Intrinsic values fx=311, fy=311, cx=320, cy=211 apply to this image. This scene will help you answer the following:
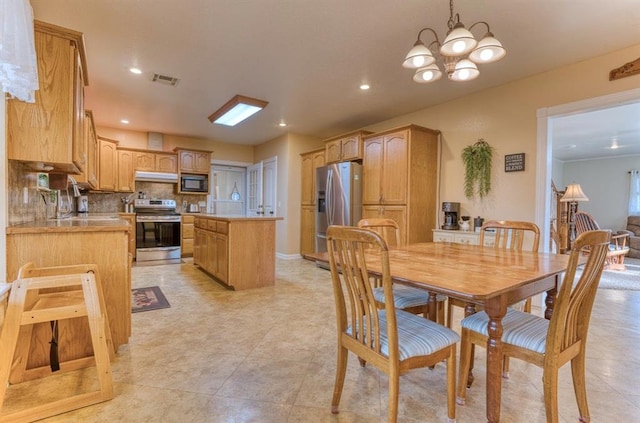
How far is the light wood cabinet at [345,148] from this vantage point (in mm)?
4746

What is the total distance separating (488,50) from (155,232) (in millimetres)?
5682

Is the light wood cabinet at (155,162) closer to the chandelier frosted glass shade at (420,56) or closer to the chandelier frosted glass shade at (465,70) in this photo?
the chandelier frosted glass shade at (420,56)

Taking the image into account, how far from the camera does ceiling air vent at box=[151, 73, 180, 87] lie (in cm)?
342

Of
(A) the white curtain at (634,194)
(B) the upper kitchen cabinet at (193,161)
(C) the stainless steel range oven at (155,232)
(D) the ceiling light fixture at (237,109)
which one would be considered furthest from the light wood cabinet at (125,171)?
(A) the white curtain at (634,194)

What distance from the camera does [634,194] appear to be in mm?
7184

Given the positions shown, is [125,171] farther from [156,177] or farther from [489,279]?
[489,279]

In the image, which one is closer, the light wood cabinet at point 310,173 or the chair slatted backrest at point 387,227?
the chair slatted backrest at point 387,227

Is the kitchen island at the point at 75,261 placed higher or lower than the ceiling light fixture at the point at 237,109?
lower

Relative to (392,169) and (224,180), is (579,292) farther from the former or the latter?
(224,180)

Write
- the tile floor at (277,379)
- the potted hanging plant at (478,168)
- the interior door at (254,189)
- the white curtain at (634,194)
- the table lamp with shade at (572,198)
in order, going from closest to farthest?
the tile floor at (277,379) < the potted hanging plant at (478,168) < the table lamp with shade at (572,198) < the interior door at (254,189) < the white curtain at (634,194)

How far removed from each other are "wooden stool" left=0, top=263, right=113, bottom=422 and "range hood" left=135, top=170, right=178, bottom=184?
4.46 metres

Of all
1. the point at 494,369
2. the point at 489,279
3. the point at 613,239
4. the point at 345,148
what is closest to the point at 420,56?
the point at 489,279

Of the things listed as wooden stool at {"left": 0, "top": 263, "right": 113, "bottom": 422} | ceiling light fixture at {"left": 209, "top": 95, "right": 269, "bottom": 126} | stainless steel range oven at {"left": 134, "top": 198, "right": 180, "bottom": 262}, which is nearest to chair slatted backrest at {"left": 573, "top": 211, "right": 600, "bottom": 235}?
ceiling light fixture at {"left": 209, "top": 95, "right": 269, "bottom": 126}

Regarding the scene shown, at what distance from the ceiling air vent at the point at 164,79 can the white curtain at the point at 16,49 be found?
7.52 feet
